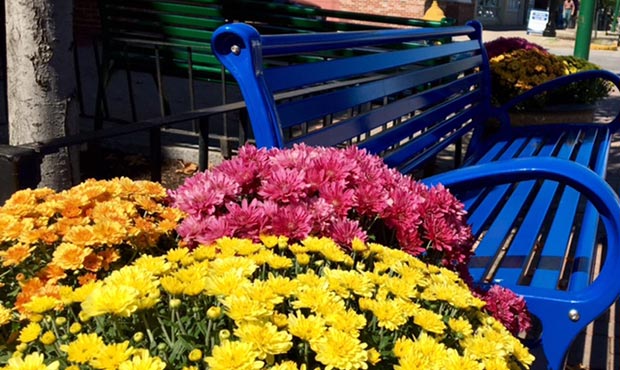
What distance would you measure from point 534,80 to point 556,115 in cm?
36

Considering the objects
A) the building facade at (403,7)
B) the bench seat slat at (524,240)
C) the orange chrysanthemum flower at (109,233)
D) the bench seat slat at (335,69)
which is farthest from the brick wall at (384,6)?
the orange chrysanthemum flower at (109,233)

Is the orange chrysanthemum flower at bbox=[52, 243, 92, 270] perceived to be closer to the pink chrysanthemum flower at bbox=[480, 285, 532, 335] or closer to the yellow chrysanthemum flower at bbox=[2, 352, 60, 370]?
the yellow chrysanthemum flower at bbox=[2, 352, 60, 370]

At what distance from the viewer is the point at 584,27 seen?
8172 mm

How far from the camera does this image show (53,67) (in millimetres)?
2799

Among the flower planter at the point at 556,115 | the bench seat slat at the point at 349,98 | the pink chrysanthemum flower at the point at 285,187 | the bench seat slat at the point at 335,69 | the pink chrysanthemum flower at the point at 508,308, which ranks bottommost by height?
the flower planter at the point at 556,115

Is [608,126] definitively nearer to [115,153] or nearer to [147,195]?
[115,153]

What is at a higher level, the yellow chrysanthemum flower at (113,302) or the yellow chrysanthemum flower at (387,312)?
the yellow chrysanthemum flower at (113,302)

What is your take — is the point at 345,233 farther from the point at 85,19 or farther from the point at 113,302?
the point at 85,19

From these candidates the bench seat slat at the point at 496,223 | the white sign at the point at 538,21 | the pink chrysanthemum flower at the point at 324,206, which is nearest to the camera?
the pink chrysanthemum flower at the point at 324,206

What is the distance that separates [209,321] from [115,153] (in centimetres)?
398

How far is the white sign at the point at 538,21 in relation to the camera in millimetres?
32844

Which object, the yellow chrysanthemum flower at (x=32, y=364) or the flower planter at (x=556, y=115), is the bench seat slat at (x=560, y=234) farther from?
the flower planter at (x=556, y=115)

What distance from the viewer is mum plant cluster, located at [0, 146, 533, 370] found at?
1202mm

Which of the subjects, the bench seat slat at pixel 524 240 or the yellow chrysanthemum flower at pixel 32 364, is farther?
the bench seat slat at pixel 524 240
